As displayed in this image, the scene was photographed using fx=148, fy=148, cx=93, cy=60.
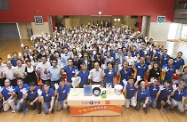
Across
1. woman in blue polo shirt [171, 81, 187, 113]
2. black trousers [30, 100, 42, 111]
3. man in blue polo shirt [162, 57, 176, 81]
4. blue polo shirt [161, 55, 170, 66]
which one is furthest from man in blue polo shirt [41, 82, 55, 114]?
blue polo shirt [161, 55, 170, 66]

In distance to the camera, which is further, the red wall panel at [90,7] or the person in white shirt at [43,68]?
the red wall panel at [90,7]

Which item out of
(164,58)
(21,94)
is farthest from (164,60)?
(21,94)

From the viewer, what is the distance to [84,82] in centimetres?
463

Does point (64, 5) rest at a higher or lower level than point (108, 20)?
higher

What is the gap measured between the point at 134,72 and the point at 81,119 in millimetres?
2389

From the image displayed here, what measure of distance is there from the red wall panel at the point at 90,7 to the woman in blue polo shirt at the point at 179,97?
10367 millimetres

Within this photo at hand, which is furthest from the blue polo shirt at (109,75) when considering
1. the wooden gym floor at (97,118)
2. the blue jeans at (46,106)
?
the blue jeans at (46,106)

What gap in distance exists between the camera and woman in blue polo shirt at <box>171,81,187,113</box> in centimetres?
390

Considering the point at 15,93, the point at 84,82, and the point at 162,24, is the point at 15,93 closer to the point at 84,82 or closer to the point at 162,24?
the point at 84,82

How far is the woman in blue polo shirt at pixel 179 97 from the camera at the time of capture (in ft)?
12.8

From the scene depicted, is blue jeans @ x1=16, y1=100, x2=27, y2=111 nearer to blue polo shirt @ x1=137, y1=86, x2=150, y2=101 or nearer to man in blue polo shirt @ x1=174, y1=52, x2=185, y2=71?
blue polo shirt @ x1=137, y1=86, x2=150, y2=101

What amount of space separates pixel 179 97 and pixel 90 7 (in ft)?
35.3

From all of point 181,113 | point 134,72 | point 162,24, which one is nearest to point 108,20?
point 162,24

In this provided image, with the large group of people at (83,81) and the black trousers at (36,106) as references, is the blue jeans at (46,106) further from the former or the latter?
the black trousers at (36,106)
